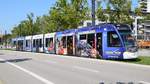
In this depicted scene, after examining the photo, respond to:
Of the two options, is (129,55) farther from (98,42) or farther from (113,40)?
(98,42)

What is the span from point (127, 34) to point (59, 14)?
106 feet

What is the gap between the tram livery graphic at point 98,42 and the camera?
108 feet

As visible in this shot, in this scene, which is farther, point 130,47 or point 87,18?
point 87,18

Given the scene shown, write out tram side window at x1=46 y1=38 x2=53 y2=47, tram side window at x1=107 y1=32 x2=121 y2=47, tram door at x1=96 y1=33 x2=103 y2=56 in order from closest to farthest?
tram side window at x1=107 y1=32 x2=121 y2=47 < tram door at x1=96 y1=33 x2=103 y2=56 < tram side window at x1=46 y1=38 x2=53 y2=47

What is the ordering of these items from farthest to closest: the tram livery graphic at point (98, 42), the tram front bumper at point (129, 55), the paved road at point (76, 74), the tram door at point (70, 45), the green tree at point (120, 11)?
the green tree at point (120, 11) < the tram door at point (70, 45) < the tram livery graphic at point (98, 42) < the tram front bumper at point (129, 55) < the paved road at point (76, 74)

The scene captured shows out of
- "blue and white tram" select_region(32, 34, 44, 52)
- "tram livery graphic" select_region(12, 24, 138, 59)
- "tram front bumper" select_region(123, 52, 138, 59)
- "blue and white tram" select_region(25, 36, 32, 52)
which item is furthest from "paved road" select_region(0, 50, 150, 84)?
"blue and white tram" select_region(25, 36, 32, 52)

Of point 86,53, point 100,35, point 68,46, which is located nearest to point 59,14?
point 68,46

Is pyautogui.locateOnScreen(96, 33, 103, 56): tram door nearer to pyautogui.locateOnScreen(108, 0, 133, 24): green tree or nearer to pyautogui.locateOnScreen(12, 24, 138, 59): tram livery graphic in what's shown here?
pyautogui.locateOnScreen(12, 24, 138, 59): tram livery graphic

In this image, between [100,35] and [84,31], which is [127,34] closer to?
[100,35]

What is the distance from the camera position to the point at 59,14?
2547 inches

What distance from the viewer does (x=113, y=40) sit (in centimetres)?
3391

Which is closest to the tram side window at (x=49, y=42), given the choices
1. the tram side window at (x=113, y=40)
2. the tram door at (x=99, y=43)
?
the tram door at (x=99, y=43)

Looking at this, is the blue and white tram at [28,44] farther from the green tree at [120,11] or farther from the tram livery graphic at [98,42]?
the green tree at [120,11]

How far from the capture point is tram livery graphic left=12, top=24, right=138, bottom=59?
1296 inches
